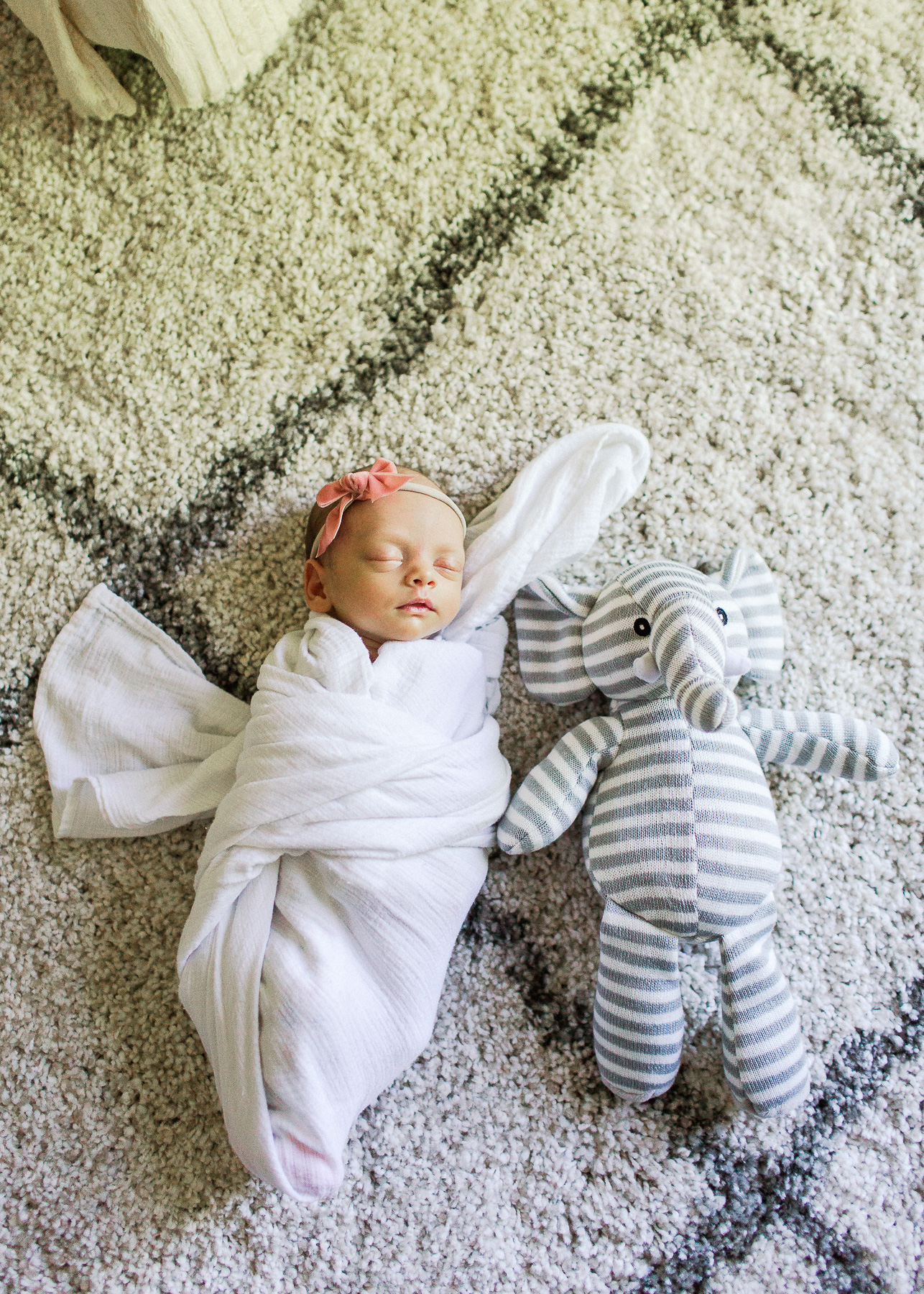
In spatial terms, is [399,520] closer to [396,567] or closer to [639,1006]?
[396,567]

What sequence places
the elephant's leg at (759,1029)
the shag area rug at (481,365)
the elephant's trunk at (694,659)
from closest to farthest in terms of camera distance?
the elephant's trunk at (694,659), the elephant's leg at (759,1029), the shag area rug at (481,365)

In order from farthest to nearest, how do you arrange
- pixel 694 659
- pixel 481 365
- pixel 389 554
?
1. pixel 481 365
2. pixel 389 554
3. pixel 694 659

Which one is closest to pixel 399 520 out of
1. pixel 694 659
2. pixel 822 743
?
pixel 694 659

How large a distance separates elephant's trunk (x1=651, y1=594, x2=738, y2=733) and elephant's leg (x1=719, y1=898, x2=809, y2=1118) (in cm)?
26

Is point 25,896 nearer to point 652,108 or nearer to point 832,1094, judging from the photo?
point 832,1094

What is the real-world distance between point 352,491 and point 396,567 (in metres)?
0.10

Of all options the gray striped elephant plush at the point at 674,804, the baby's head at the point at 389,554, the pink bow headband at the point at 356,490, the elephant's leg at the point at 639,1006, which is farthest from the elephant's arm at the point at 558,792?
the pink bow headband at the point at 356,490

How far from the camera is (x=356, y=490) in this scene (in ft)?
3.07

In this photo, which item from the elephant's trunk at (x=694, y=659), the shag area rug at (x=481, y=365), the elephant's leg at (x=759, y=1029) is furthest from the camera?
the shag area rug at (x=481, y=365)

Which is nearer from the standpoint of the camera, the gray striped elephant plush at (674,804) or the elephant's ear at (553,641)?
the gray striped elephant plush at (674,804)

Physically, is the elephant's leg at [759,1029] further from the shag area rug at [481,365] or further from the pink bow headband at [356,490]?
the pink bow headband at [356,490]

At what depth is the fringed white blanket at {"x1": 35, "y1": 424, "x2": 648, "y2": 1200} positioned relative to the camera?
86 cm

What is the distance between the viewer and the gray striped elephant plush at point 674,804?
2.86 ft

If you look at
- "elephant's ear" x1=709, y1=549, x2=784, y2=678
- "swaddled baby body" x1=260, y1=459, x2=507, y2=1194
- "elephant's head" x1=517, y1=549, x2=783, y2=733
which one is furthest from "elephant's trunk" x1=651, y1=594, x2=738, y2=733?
"swaddled baby body" x1=260, y1=459, x2=507, y2=1194
